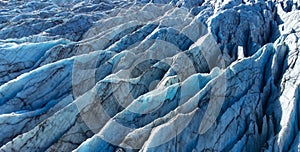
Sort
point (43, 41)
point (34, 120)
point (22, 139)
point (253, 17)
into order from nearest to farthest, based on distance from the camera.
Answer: point (22, 139)
point (34, 120)
point (43, 41)
point (253, 17)

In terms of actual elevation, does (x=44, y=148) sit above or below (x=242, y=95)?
below

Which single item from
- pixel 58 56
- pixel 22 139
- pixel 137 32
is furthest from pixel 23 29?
pixel 22 139

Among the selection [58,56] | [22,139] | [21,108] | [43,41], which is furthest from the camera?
[43,41]

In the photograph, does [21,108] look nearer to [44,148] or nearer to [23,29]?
[44,148]

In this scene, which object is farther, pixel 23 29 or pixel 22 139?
pixel 23 29

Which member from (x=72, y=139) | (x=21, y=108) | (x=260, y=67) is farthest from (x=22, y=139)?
(x=260, y=67)

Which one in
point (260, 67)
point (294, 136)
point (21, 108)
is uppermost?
point (260, 67)
